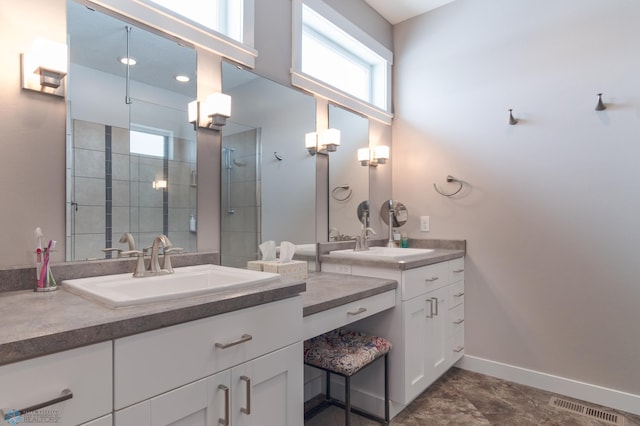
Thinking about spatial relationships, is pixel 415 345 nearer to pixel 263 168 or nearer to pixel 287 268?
pixel 287 268

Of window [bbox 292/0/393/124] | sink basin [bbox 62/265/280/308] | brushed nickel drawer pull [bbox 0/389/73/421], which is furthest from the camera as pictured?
window [bbox 292/0/393/124]

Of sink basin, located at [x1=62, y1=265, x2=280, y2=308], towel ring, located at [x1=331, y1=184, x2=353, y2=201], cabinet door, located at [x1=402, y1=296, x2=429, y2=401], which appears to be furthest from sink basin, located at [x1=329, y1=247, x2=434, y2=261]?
sink basin, located at [x1=62, y1=265, x2=280, y2=308]

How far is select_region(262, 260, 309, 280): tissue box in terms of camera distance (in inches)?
70.1

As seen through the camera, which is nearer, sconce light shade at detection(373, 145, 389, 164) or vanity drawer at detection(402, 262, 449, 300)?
vanity drawer at detection(402, 262, 449, 300)

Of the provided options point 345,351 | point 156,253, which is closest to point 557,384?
point 345,351

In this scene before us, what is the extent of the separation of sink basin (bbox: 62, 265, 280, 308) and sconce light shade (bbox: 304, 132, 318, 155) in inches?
40.7

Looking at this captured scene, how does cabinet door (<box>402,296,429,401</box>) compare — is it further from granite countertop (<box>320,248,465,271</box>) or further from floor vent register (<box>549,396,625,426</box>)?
floor vent register (<box>549,396,625,426</box>)

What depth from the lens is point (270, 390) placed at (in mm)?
1199

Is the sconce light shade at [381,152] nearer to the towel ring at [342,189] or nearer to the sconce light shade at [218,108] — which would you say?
the towel ring at [342,189]

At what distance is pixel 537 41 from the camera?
238cm

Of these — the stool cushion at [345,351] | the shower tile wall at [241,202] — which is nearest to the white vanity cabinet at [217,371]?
the stool cushion at [345,351]

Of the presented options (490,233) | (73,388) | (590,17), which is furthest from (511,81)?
(73,388)

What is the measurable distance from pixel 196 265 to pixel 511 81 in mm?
2344

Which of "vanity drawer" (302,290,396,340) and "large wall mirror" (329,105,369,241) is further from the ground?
"large wall mirror" (329,105,369,241)
